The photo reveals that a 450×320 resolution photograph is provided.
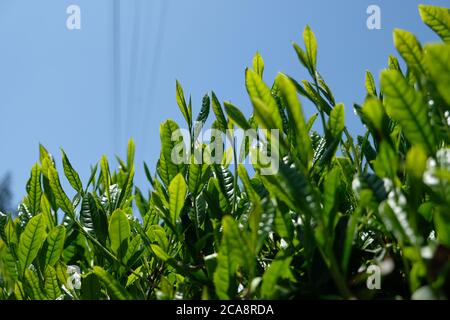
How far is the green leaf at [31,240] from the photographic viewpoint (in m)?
0.82

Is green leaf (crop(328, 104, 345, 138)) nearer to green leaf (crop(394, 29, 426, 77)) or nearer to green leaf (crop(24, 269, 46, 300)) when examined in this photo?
green leaf (crop(394, 29, 426, 77))

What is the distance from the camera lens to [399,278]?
706 millimetres

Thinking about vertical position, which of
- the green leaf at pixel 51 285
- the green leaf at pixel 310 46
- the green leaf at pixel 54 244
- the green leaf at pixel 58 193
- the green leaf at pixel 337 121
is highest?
the green leaf at pixel 310 46

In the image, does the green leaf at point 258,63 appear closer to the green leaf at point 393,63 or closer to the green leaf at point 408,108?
the green leaf at point 393,63

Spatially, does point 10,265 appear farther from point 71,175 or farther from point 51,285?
point 71,175

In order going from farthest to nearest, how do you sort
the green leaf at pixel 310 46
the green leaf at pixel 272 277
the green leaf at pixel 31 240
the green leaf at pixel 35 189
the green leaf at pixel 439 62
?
the green leaf at pixel 35 189, the green leaf at pixel 310 46, the green leaf at pixel 31 240, the green leaf at pixel 272 277, the green leaf at pixel 439 62

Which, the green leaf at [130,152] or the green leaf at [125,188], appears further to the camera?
the green leaf at [130,152]

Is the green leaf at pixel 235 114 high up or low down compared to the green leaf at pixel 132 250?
up

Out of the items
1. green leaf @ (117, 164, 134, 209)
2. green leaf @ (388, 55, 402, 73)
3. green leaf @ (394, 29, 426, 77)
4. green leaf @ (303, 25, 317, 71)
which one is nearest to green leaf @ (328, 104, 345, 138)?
green leaf @ (394, 29, 426, 77)

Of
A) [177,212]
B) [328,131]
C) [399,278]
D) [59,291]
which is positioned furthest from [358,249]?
[59,291]

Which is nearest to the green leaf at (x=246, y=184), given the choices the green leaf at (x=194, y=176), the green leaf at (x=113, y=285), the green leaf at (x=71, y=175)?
the green leaf at (x=194, y=176)

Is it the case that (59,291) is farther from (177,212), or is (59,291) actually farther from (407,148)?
(407,148)

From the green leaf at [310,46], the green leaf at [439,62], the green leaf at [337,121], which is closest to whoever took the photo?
the green leaf at [439,62]
